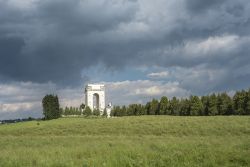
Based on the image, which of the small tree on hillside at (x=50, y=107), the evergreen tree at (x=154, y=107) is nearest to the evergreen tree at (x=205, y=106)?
the evergreen tree at (x=154, y=107)

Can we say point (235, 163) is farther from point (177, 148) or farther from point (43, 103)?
point (43, 103)

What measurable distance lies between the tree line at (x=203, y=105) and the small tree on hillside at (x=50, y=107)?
Result: 23.0m

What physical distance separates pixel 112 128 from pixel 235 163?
36.8 m

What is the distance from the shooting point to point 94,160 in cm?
1447

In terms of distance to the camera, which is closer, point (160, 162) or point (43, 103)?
point (160, 162)

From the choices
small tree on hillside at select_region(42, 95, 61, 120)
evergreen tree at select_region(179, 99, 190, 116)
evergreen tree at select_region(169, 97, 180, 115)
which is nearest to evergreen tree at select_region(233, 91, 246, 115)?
evergreen tree at select_region(179, 99, 190, 116)

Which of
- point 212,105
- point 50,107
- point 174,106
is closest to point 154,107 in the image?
point 174,106

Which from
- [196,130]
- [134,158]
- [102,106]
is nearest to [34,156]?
[134,158]

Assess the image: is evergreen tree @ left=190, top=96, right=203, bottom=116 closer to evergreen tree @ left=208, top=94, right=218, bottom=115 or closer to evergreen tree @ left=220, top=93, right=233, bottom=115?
evergreen tree @ left=208, top=94, right=218, bottom=115

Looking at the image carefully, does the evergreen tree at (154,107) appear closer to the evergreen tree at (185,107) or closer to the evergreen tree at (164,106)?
the evergreen tree at (164,106)

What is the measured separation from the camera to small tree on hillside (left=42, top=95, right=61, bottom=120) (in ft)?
343

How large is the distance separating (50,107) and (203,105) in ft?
137

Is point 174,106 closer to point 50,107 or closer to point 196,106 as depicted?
point 196,106

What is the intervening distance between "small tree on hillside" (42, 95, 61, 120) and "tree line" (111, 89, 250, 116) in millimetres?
23010
